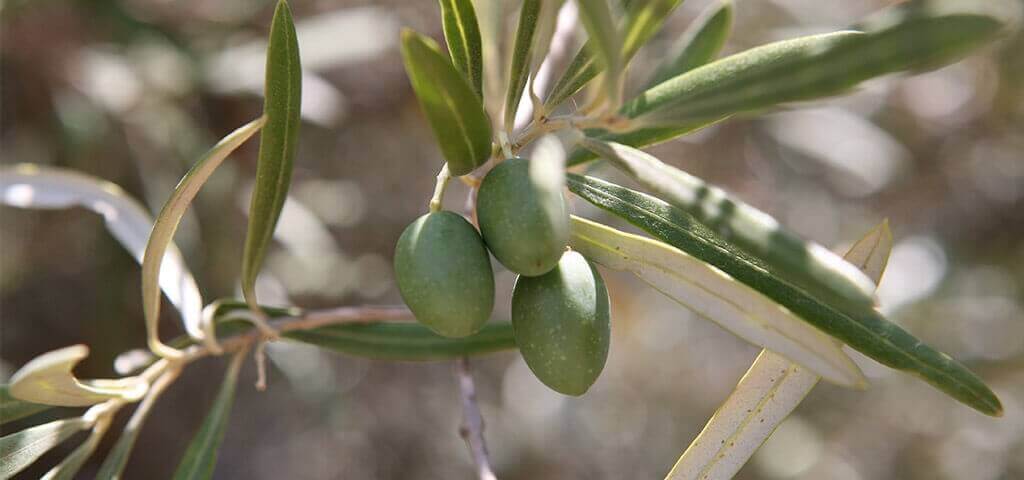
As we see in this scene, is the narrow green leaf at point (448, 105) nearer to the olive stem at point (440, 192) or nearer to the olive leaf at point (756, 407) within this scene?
the olive stem at point (440, 192)

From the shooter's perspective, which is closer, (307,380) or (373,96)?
(307,380)

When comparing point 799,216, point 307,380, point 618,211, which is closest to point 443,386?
point 307,380

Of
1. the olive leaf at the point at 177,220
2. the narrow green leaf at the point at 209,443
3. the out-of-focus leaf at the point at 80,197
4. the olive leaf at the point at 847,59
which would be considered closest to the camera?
the olive leaf at the point at 847,59

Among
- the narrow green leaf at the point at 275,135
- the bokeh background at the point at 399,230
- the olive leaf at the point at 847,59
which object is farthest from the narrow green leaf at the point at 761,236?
the bokeh background at the point at 399,230

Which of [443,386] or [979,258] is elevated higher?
[979,258]

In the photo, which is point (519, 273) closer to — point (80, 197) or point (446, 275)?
point (446, 275)

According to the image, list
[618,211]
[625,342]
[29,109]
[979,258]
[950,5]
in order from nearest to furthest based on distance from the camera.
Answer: [950,5], [618,211], [29,109], [979,258], [625,342]

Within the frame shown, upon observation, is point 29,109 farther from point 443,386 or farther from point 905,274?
point 905,274
